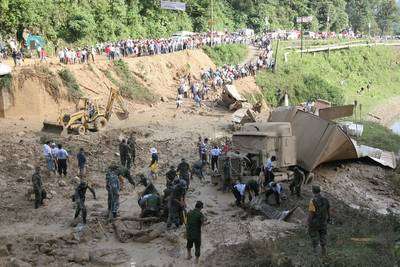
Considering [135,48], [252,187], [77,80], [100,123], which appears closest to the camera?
[252,187]

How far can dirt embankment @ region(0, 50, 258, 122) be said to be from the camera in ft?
91.4

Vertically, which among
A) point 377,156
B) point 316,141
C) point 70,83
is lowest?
point 377,156

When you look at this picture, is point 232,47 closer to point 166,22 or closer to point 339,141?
point 166,22

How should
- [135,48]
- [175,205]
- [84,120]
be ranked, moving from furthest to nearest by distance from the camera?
[135,48]
[84,120]
[175,205]

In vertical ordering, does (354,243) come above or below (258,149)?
below

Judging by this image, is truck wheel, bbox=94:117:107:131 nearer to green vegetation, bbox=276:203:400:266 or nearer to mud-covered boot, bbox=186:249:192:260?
green vegetation, bbox=276:203:400:266

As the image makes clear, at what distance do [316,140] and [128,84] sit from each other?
1561cm

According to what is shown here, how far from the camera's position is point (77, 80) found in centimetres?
3106

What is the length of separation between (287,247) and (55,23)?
32271 mm

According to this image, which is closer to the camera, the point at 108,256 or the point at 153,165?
the point at 108,256

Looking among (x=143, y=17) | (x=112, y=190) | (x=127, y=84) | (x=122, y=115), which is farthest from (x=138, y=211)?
(x=143, y=17)

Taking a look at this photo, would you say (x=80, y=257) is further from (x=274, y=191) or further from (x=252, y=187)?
(x=274, y=191)

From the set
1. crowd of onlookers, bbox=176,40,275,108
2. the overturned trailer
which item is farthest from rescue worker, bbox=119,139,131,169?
crowd of onlookers, bbox=176,40,275,108

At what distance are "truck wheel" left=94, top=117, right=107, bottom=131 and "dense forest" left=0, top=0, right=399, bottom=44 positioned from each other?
13155 millimetres
